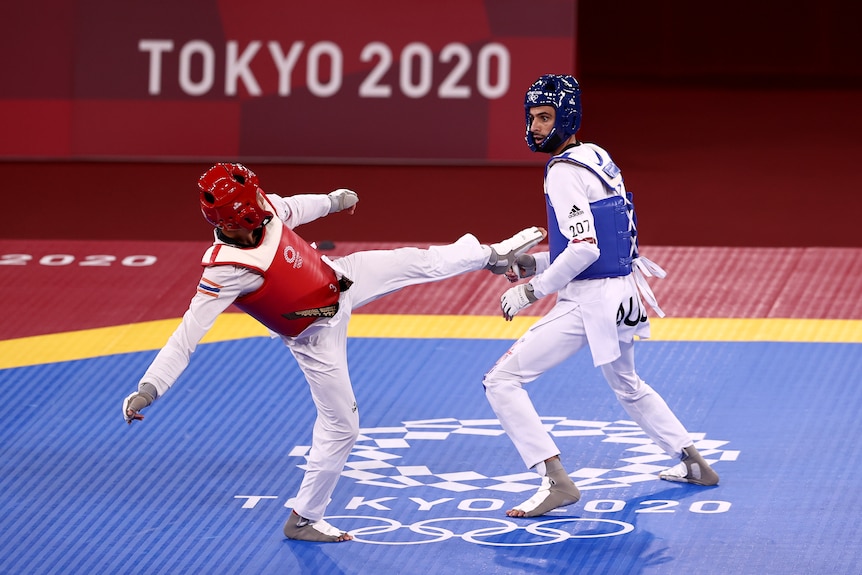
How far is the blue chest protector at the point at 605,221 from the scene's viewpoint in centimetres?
503

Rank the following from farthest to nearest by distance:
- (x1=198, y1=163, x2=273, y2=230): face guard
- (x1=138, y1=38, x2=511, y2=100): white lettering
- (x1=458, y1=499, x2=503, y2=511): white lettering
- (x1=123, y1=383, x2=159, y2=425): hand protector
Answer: (x1=138, y1=38, x2=511, y2=100): white lettering → (x1=458, y1=499, x2=503, y2=511): white lettering → (x1=198, y1=163, x2=273, y2=230): face guard → (x1=123, y1=383, x2=159, y2=425): hand protector

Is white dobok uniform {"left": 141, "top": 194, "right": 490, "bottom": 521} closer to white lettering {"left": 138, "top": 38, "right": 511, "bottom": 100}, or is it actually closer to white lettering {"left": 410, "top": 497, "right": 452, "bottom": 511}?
white lettering {"left": 410, "top": 497, "right": 452, "bottom": 511}

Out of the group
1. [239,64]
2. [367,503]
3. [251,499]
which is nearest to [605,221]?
[367,503]

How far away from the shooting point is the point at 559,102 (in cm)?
505

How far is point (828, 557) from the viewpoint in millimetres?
4578

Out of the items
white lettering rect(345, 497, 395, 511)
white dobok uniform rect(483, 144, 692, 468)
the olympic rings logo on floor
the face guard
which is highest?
the face guard

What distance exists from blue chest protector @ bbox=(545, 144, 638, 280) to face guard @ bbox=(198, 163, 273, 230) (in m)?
1.19

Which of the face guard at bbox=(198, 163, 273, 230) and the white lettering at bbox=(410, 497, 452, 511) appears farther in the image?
the white lettering at bbox=(410, 497, 452, 511)

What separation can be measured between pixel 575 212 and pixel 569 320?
45 centimetres

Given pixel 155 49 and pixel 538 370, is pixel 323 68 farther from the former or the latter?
pixel 538 370

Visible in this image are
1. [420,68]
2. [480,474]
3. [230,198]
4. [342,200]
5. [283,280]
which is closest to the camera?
[230,198]

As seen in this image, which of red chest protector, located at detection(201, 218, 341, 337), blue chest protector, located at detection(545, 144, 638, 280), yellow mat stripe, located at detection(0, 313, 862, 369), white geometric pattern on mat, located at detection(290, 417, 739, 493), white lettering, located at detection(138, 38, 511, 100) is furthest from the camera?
white lettering, located at detection(138, 38, 511, 100)

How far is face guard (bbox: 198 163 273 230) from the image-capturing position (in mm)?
4406

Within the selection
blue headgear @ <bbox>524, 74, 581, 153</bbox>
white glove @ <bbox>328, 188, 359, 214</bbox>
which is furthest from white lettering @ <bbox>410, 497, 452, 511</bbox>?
blue headgear @ <bbox>524, 74, 581, 153</bbox>
